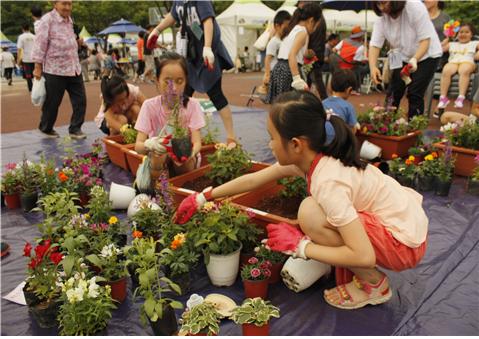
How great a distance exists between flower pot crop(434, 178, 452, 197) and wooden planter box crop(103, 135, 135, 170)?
8.52ft

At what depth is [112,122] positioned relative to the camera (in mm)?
4090

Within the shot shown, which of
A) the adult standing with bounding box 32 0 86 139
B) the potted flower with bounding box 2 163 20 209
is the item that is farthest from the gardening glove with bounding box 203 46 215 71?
the adult standing with bounding box 32 0 86 139

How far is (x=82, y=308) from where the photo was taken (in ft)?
5.25

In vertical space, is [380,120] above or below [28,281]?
above

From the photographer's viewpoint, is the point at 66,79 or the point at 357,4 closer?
the point at 66,79

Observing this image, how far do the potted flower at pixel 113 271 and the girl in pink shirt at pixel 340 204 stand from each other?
731 mm

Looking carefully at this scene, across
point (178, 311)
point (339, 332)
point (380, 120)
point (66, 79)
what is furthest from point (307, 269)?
point (66, 79)

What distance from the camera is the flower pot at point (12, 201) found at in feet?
10.0

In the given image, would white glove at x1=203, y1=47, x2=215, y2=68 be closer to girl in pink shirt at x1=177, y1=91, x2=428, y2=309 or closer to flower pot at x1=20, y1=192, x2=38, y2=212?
flower pot at x1=20, y1=192, x2=38, y2=212

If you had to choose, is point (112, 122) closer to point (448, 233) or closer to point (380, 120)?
point (380, 120)

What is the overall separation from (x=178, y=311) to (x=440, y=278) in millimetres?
1309

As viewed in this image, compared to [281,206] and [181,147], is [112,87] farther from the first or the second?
[281,206]

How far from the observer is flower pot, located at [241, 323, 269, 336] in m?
1.58

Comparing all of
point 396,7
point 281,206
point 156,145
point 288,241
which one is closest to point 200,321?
point 288,241
